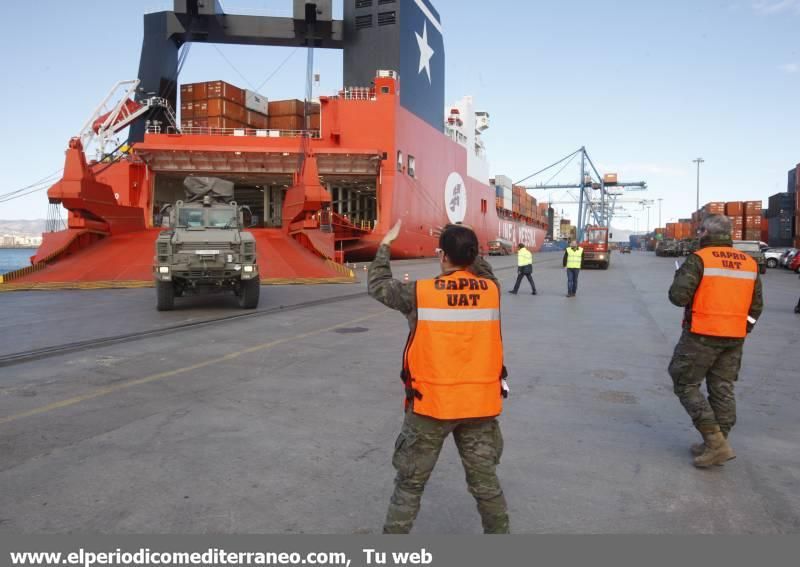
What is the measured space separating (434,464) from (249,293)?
36.6 ft

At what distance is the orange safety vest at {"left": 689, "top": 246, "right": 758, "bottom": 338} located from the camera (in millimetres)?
4219

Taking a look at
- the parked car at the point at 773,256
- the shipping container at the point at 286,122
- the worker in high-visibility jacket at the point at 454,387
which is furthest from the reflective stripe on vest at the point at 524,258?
the parked car at the point at 773,256

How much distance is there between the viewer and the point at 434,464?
279cm

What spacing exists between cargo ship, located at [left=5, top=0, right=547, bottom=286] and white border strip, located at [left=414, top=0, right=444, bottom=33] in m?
0.19

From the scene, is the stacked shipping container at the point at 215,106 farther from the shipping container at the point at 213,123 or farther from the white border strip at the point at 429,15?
the white border strip at the point at 429,15

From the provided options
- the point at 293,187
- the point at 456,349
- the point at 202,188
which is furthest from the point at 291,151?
the point at 456,349

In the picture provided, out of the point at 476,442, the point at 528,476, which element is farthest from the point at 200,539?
the point at 528,476

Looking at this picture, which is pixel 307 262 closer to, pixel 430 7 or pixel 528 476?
pixel 528 476

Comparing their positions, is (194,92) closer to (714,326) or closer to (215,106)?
(215,106)

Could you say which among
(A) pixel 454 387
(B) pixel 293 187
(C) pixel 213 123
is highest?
(C) pixel 213 123

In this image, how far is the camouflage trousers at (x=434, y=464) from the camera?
2.73 metres

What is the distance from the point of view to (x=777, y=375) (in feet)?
23.7

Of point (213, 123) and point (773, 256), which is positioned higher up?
point (213, 123)

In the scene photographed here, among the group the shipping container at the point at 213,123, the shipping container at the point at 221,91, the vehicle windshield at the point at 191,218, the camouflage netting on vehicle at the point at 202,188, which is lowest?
the vehicle windshield at the point at 191,218
